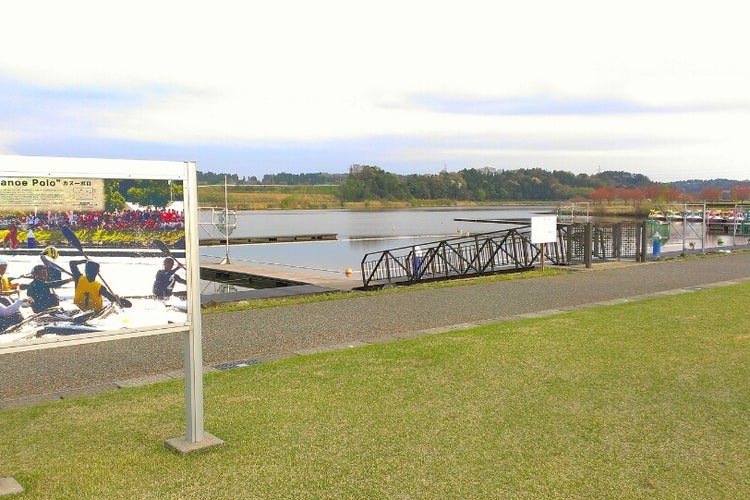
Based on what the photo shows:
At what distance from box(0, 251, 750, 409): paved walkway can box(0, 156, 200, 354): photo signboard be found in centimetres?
193

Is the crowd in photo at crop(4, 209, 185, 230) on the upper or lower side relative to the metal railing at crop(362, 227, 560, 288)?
upper

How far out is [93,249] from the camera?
11.6 ft

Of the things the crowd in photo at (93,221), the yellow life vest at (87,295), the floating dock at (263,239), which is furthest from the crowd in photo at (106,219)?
the floating dock at (263,239)

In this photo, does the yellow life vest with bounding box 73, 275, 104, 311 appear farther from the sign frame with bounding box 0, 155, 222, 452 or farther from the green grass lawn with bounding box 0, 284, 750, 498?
the green grass lawn with bounding box 0, 284, 750, 498

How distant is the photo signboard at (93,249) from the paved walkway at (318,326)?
1934mm

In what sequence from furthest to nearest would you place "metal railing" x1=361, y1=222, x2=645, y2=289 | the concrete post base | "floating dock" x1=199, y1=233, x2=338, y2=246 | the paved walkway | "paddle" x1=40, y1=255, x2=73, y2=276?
"floating dock" x1=199, y1=233, x2=338, y2=246, "metal railing" x1=361, y1=222, x2=645, y2=289, the paved walkway, the concrete post base, "paddle" x1=40, y1=255, x2=73, y2=276

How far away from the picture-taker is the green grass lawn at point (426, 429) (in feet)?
11.4

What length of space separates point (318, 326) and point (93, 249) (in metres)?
4.82

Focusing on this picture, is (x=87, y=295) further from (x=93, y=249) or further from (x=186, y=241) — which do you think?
(x=186, y=241)

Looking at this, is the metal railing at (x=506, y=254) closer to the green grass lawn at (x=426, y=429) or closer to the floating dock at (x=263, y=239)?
the green grass lawn at (x=426, y=429)

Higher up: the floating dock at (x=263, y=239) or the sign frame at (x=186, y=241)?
the sign frame at (x=186, y=241)

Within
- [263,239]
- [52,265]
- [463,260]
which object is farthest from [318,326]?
[263,239]

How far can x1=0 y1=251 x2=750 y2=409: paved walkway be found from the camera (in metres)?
5.84

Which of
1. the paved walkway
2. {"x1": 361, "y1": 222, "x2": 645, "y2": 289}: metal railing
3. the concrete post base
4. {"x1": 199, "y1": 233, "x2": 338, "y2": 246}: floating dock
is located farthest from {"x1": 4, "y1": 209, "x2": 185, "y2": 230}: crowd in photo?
{"x1": 199, "y1": 233, "x2": 338, "y2": 246}: floating dock
